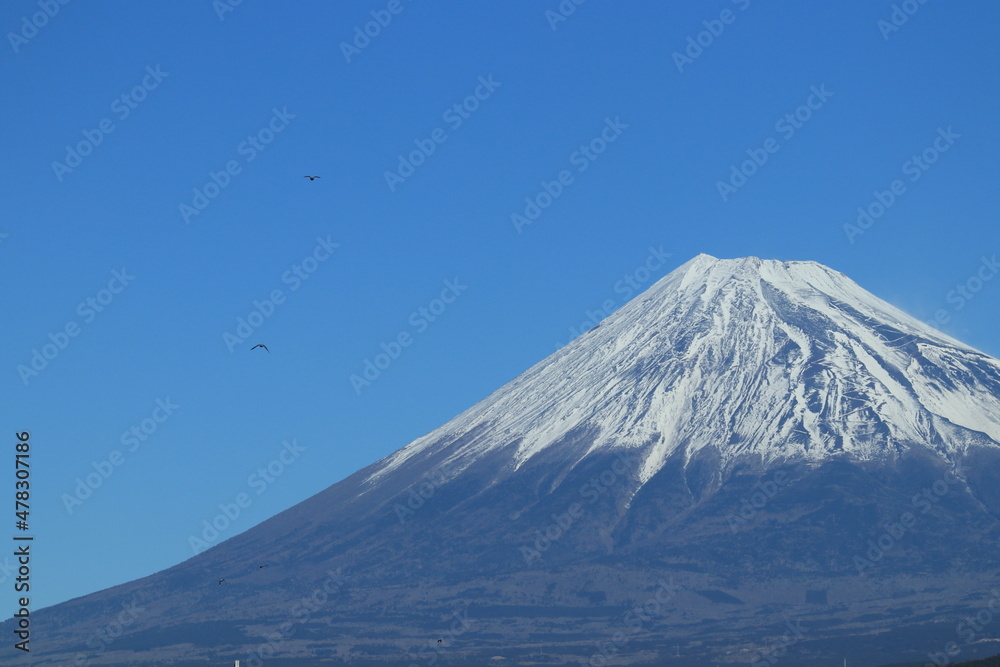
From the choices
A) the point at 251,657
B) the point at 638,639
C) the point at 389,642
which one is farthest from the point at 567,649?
the point at 251,657

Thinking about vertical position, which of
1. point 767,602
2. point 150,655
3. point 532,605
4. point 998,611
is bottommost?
point 998,611

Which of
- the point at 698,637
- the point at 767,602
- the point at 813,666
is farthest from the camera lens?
the point at 767,602

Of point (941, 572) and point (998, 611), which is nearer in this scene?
point (998, 611)

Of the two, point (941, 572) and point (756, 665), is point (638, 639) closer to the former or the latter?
point (756, 665)

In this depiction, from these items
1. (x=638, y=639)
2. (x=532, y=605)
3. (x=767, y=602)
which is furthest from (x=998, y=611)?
(x=532, y=605)

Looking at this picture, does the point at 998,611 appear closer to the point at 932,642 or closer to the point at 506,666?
the point at 932,642

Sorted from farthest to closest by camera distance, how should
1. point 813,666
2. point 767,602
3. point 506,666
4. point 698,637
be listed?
point 767,602
point 698,637
point 506,666
point 813,666

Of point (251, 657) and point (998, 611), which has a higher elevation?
point (251, 657)

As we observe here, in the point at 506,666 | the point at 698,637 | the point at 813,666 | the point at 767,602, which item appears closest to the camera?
the point at 813,666

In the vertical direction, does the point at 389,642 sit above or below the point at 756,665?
above
